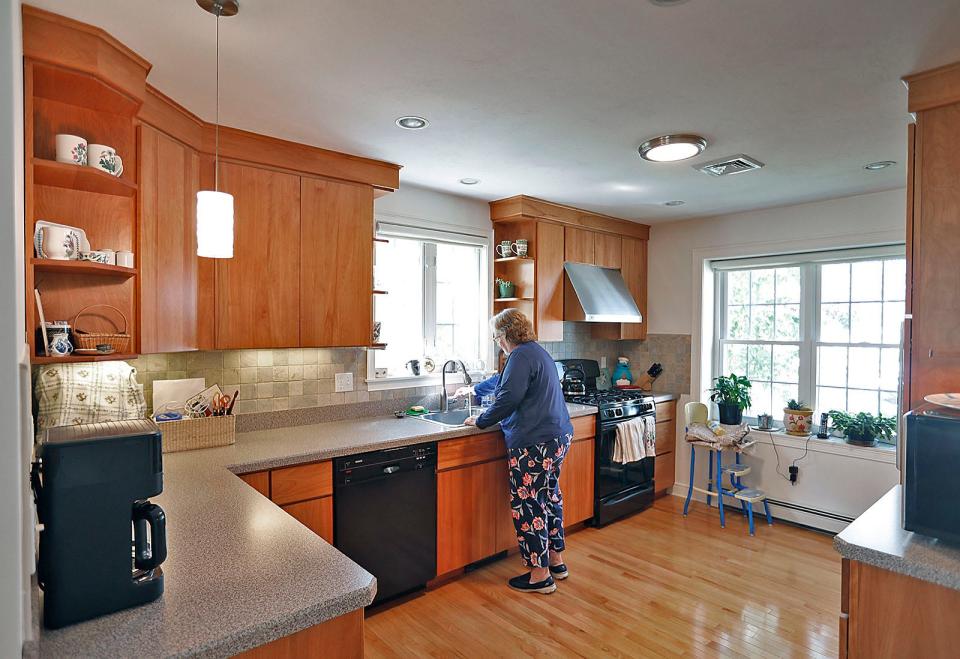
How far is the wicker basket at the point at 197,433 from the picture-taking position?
8.06 ft

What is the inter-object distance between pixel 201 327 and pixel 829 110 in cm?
284

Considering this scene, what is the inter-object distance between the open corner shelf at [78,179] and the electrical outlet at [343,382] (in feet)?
4.85

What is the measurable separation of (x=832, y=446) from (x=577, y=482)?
1803 millimetres

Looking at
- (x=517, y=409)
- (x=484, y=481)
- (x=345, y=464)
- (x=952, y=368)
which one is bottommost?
(x=484, y=481)

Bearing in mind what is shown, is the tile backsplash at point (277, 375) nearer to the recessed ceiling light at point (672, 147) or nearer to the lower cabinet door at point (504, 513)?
the lower cabinet door at point (504, 513)

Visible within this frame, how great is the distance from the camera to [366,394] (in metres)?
3.40

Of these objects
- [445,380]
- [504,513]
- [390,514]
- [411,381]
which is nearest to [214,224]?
[390,514]

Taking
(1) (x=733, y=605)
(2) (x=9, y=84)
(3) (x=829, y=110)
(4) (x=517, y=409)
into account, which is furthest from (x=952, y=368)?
(2) (x=9, y=84)

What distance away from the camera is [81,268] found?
1898mm

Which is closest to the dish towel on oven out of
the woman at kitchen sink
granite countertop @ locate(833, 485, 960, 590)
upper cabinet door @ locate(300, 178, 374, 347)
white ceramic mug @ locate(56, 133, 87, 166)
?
the woman at kitchen sink

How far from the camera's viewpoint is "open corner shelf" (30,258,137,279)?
5.87ft

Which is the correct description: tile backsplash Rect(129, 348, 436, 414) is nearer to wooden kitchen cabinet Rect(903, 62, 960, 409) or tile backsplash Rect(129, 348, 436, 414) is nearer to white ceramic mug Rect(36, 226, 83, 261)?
white ceramic mug Rect(36, 226, 83, 261)

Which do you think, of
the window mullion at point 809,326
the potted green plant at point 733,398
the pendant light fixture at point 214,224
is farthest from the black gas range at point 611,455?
the pendant light fixture at point 214,224

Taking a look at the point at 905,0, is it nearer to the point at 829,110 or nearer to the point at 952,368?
the point at 829,110
